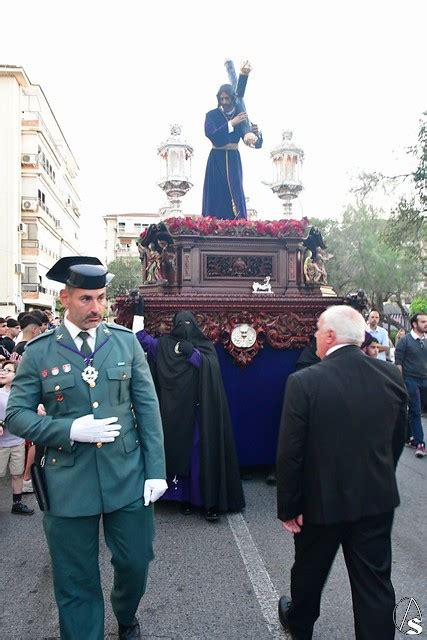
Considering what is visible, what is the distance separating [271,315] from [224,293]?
652mm

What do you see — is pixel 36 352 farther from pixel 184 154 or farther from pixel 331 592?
pixel 184 154

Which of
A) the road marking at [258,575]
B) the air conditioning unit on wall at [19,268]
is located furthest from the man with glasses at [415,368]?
the air conditioning unit on wall at [19,268]

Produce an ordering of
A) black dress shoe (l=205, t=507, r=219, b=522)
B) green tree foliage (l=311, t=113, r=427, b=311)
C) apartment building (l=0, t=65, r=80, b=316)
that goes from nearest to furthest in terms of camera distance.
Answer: black dress shoe (l=205, t=507, r=219, b=522) → green tree foliage (l=311, t=113, r=427, b=311) → apartment building (l=0, t=65, r=80, b=316)

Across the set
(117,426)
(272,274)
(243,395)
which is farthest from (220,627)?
(272,274)

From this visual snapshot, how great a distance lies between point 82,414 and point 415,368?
5.55 meters

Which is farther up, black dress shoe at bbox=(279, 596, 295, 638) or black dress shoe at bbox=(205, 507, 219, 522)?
black dress shoe at bbox=(279, 596, 295, 638)

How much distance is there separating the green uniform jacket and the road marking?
118 cm

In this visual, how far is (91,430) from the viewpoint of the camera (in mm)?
2404

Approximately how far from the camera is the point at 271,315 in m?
5.39

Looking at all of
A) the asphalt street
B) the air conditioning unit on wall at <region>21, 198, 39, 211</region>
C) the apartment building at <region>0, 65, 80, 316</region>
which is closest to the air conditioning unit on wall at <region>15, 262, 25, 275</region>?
the apartment building at <region>0, 65, 80, 316</region>

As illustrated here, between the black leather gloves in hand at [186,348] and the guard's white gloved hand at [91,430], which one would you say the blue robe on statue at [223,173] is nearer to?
the black leather gloves in hand at [186,348]

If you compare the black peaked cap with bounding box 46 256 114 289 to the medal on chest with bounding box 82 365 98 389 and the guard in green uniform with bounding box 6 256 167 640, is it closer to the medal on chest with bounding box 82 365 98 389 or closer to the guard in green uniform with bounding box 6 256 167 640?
the guard in green uniform with bounding box 6 256 167 640

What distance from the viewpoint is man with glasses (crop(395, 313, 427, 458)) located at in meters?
6.74

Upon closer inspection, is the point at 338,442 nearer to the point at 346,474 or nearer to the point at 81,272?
the point at 346,474
